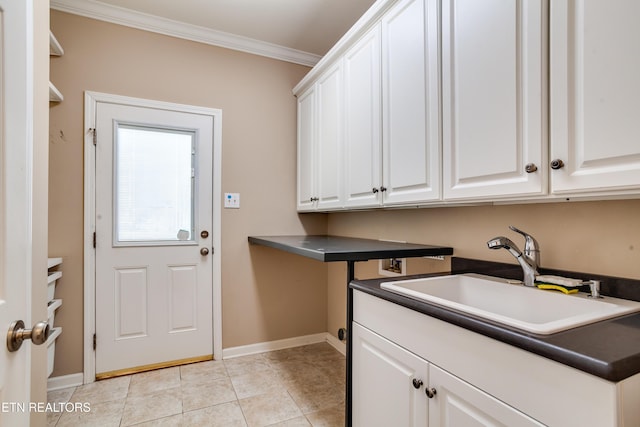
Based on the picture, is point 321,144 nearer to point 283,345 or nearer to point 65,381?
point 283,345

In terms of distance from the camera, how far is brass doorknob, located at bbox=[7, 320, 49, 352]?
68cm

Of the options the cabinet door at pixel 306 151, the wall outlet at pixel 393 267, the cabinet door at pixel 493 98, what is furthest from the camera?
the cabinet door at pixel 306 151

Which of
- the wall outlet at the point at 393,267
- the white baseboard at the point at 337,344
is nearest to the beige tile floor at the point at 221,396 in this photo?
the white baseboard at the point at 337,344

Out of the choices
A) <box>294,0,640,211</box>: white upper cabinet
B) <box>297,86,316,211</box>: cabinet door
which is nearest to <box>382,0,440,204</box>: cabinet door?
<box>294,0,640,211</box>: white upper cabinet

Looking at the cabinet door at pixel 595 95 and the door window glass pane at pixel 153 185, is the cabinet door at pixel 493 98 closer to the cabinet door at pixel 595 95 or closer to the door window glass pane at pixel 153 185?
the cabinet door at pixel 595 95

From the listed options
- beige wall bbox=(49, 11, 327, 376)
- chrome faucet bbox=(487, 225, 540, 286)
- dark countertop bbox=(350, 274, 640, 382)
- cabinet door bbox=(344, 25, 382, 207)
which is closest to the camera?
dark countertop bbox=(350, 274, 640, 382)

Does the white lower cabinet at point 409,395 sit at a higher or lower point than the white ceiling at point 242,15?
lower

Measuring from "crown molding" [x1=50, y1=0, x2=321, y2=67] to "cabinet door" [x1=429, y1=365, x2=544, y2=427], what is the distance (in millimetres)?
2708

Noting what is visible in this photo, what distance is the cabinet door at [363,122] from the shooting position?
1746mm

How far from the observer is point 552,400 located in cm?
67

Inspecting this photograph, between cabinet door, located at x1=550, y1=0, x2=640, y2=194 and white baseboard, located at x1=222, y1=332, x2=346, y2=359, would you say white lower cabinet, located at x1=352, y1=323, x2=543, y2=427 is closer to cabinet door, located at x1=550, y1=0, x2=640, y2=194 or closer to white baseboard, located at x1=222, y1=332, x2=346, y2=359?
cabinet door, located at x1=550, y1=0, x2=640, y2=194

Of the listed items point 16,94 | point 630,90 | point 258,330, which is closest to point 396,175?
point 630,90

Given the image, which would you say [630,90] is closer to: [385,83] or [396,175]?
[396,175]

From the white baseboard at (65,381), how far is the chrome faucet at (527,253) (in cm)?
271
